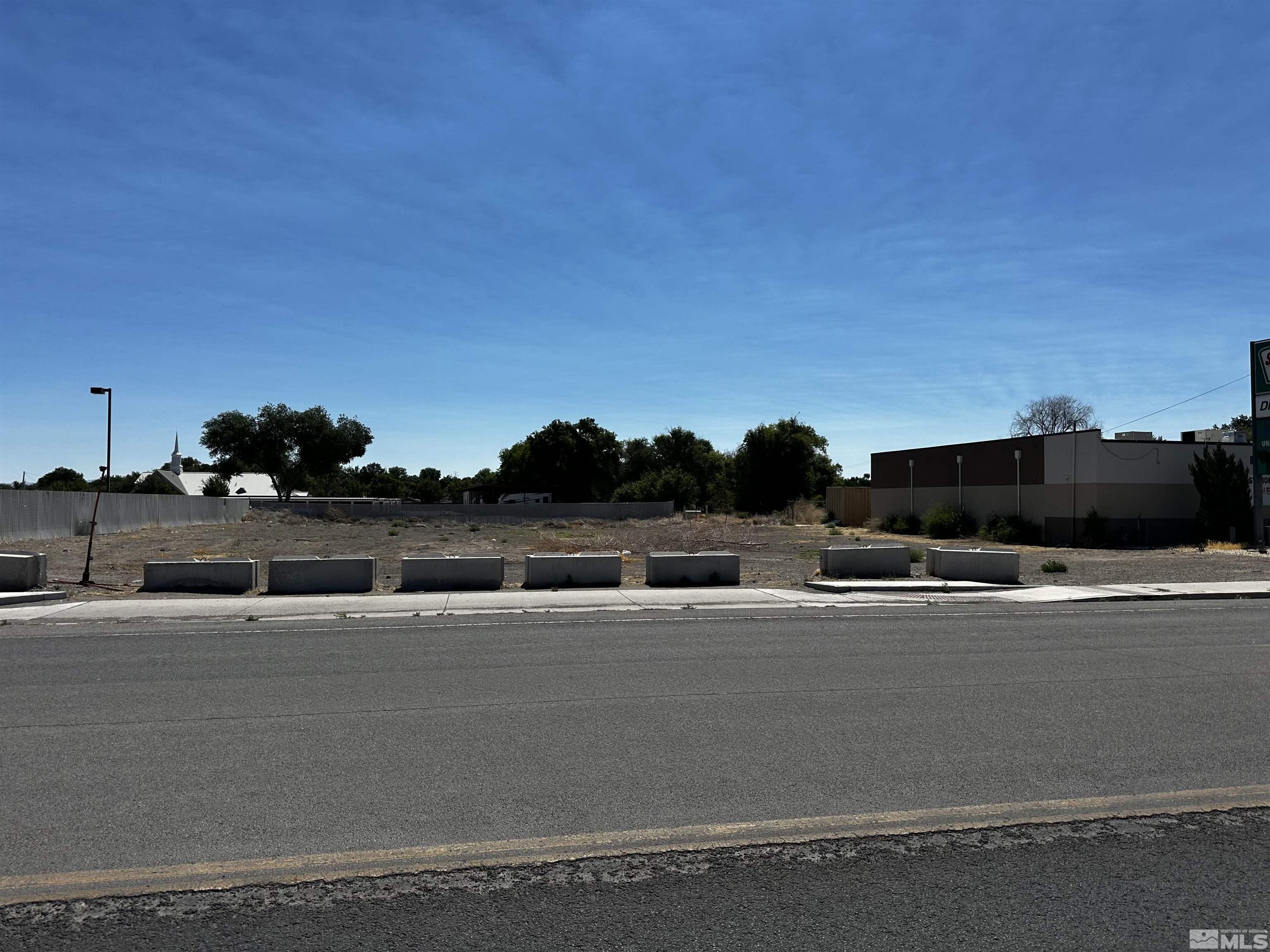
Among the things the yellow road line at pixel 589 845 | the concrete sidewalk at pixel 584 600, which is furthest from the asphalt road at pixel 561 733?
the concrete sidewalk at pixel 584 600

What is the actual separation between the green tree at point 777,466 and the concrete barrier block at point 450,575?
179 feet

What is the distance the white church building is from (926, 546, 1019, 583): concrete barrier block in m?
84.6

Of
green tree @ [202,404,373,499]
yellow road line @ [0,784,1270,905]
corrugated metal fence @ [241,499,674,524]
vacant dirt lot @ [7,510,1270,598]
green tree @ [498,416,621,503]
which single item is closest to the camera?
yellow road line @ [0,784,1270,905]

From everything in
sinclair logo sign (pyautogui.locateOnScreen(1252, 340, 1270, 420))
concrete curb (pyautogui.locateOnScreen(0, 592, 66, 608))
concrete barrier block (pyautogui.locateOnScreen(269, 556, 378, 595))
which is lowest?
concrete curb (pyautogui.locateOnScreen(0, 592, 66, 608))

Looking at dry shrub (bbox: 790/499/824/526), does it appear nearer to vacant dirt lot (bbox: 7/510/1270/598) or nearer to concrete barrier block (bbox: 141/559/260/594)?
vacant dirt lot (bbox: 7/510/1270/598)

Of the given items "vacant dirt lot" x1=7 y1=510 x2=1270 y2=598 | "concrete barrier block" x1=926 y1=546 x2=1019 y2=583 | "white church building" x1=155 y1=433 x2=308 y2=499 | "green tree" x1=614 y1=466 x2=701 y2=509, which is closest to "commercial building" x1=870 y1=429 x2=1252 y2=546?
"vacant dirt lot" x1=7 y1=510 x2=1270 y2=598

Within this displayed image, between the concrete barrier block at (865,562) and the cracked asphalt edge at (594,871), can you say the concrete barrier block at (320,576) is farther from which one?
the cracked asphalt edge at (594,871)

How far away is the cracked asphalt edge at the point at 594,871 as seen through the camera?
13.6 ft

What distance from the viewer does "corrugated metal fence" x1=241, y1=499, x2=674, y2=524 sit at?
6738cm

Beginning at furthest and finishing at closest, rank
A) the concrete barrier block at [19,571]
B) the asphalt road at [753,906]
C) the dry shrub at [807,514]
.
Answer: the dry shrub at [807,514]
the concrete barrier block at [19,571]
the asphalt road at [753,906]

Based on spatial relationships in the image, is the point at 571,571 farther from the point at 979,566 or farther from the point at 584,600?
the point at 979,566

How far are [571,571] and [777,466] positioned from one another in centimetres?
5418

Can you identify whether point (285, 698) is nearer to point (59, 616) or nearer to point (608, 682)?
point (608, 682)

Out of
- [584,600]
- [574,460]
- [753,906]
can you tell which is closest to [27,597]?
[584,600]
